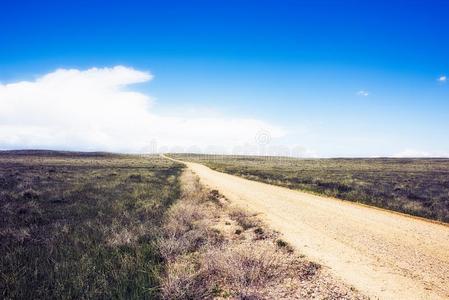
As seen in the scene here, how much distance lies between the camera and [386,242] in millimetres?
9500

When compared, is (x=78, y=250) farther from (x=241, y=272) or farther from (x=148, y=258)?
(x=241, y=272)

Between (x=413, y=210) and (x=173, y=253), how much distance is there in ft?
42.5

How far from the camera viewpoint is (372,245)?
9.16 metres

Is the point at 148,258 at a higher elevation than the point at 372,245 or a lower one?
lower

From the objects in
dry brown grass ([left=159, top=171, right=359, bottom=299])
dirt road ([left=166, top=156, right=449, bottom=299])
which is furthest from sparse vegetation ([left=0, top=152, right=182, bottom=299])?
dirt road ([left=166, top=156, right=449, bottom=299])

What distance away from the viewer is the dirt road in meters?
6.46

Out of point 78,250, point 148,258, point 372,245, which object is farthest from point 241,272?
point 78,250

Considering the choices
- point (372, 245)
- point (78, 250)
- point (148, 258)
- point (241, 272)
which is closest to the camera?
point (241, 272)

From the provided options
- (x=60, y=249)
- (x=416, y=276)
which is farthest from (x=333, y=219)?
(x=60, y=249)

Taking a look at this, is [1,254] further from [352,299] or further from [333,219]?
[333,219]

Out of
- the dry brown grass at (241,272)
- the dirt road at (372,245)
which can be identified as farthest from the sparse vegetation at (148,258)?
the dirt road at (372,245)

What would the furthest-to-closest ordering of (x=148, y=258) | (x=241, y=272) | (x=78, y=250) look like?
(x=78, y=250), (x=148, y=258), (x=241, y=272)

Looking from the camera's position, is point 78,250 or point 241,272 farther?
point 78,250

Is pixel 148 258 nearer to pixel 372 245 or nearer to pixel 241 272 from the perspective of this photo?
pixel 241 272
